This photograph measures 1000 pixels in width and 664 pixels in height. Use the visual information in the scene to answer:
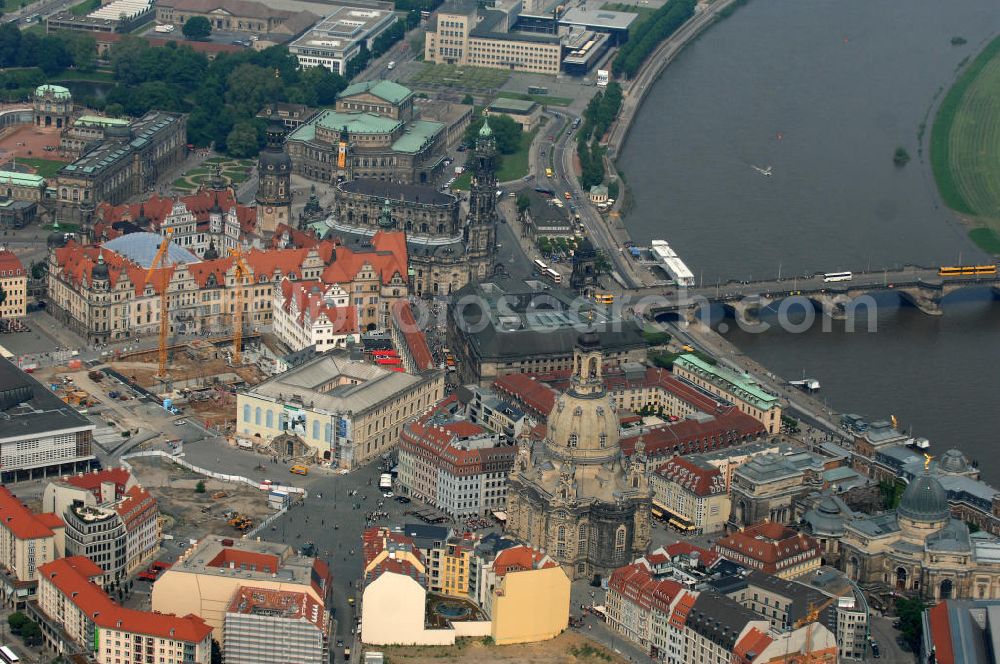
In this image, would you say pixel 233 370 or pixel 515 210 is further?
pixel 515 210

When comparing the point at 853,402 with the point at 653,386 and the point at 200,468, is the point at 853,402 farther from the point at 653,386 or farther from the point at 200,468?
the point at 200,468

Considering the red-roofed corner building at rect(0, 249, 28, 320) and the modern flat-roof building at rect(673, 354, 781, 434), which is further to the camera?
the red-roofed corner building at rect(0, 249, 28, 320)

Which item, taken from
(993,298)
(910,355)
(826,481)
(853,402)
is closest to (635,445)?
(826,481)

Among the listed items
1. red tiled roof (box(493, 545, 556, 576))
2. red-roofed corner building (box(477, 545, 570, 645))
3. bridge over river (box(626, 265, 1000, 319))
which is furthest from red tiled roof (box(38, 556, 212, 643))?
bridge over river (box(626, 265, 1000, 319))

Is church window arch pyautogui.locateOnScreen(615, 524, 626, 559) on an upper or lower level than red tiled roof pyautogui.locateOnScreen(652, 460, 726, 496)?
lower

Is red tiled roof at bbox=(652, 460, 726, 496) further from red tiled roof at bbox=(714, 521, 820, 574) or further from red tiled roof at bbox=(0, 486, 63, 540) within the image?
red tiled roof at bbox=(0, 486, 63, 540)

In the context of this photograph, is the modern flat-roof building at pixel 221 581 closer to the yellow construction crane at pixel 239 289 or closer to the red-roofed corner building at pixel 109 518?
the red-roofed corner building at pixel 109 518

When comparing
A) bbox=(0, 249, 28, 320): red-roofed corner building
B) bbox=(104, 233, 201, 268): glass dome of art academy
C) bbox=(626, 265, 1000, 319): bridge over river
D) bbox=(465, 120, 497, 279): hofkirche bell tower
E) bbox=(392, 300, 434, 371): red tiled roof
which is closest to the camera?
bbox=(392, 300, 434, 371): red tiled roof
